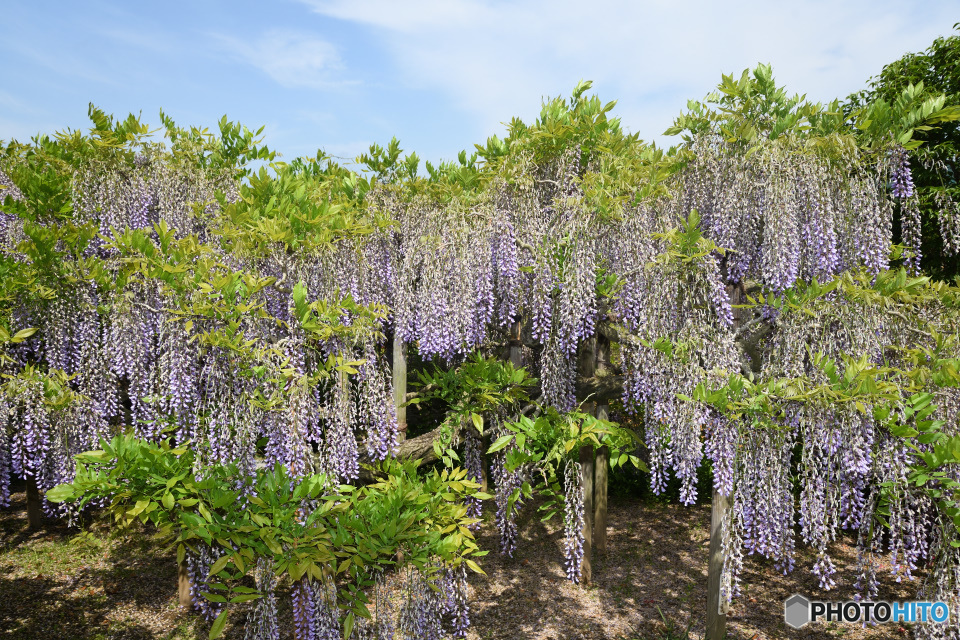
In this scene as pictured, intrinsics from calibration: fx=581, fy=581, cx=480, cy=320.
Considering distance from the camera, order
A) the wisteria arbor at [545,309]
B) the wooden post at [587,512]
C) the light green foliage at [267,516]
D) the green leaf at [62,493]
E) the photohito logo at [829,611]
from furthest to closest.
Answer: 1. the wooden post at [587,512]
2. the photohito logo at [829,611]
3. the wisteria arbor at [545,309]
4. the light green foliage at [267,516]
5. the green leaf at [62,493]

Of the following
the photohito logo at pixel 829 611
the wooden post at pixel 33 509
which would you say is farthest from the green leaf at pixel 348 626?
the wooden post at pixel 33 509

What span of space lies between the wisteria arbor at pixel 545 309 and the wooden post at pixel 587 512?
0.26 ft

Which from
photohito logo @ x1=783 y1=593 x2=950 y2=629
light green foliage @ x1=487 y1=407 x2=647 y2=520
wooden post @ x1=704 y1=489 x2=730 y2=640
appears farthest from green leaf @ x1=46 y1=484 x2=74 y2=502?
photohito logo @ x1=783 y1=593 x2=950 y2=629

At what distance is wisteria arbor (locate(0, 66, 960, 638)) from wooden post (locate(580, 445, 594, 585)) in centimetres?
8

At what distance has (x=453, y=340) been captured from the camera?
7258mm

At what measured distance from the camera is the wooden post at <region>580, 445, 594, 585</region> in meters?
8.27

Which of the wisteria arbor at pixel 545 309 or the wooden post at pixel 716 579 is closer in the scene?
the wisteria arbor at pixel 545 309

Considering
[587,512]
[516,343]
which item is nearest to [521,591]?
[587,512]

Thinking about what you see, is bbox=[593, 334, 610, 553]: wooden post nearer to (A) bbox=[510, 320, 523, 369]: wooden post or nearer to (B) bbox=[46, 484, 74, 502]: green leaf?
(A) bbox=[510, 320, 523, 369]: wooden post

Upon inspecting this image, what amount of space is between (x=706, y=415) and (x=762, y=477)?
2.30 feet

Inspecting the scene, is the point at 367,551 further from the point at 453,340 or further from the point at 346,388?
the point at 453,340

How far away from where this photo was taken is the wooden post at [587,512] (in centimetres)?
827

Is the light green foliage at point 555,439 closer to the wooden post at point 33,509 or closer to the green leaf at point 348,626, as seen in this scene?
the green leaf at point 348,626

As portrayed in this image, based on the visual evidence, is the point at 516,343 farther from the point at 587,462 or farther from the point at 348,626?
the point at 348,626
